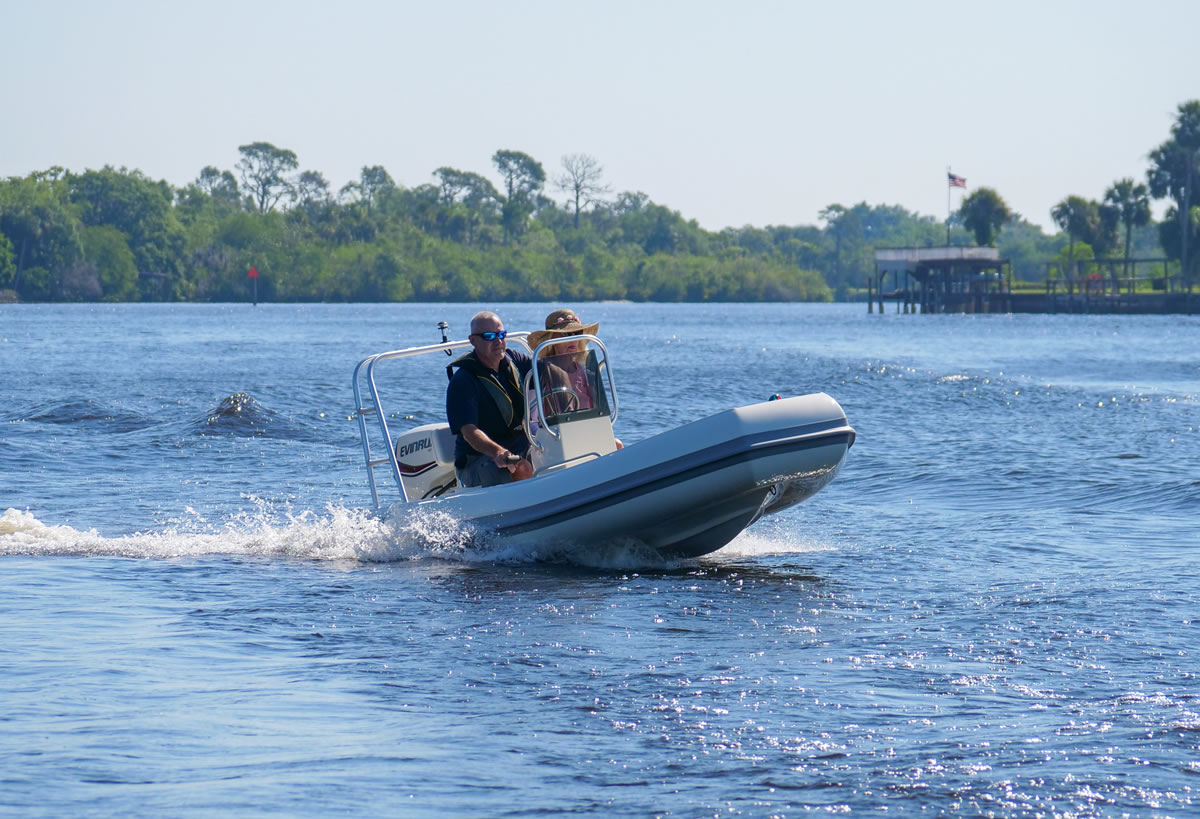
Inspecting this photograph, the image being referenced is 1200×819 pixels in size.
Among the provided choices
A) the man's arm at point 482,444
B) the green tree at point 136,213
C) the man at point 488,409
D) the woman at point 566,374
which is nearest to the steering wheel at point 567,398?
the woman at point 566,374

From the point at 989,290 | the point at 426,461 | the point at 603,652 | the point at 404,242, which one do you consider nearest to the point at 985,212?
the point at 989,290

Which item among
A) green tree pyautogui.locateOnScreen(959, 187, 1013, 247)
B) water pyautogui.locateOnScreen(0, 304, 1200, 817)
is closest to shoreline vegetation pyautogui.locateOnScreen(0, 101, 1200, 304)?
green tree pyautogui.locateOnScreen(959, 187, 1013, 247)

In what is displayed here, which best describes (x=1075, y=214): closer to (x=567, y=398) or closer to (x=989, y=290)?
(x=989, y=290)

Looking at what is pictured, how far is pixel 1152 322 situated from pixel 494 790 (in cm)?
9027

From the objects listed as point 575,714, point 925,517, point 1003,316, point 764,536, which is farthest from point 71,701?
point 1003,316

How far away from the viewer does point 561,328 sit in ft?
35.0

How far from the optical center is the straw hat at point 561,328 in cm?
1050

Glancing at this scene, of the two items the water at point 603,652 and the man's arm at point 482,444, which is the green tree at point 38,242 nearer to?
the water at point 603,652

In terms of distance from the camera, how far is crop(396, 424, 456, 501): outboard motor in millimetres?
11141

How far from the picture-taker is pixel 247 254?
517 ft

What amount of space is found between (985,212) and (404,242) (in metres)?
78.9

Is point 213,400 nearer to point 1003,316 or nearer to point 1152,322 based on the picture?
point 1152,322

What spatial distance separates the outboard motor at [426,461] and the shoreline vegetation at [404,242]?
343 feet

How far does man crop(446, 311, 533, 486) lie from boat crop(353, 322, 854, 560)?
5.1 inches
